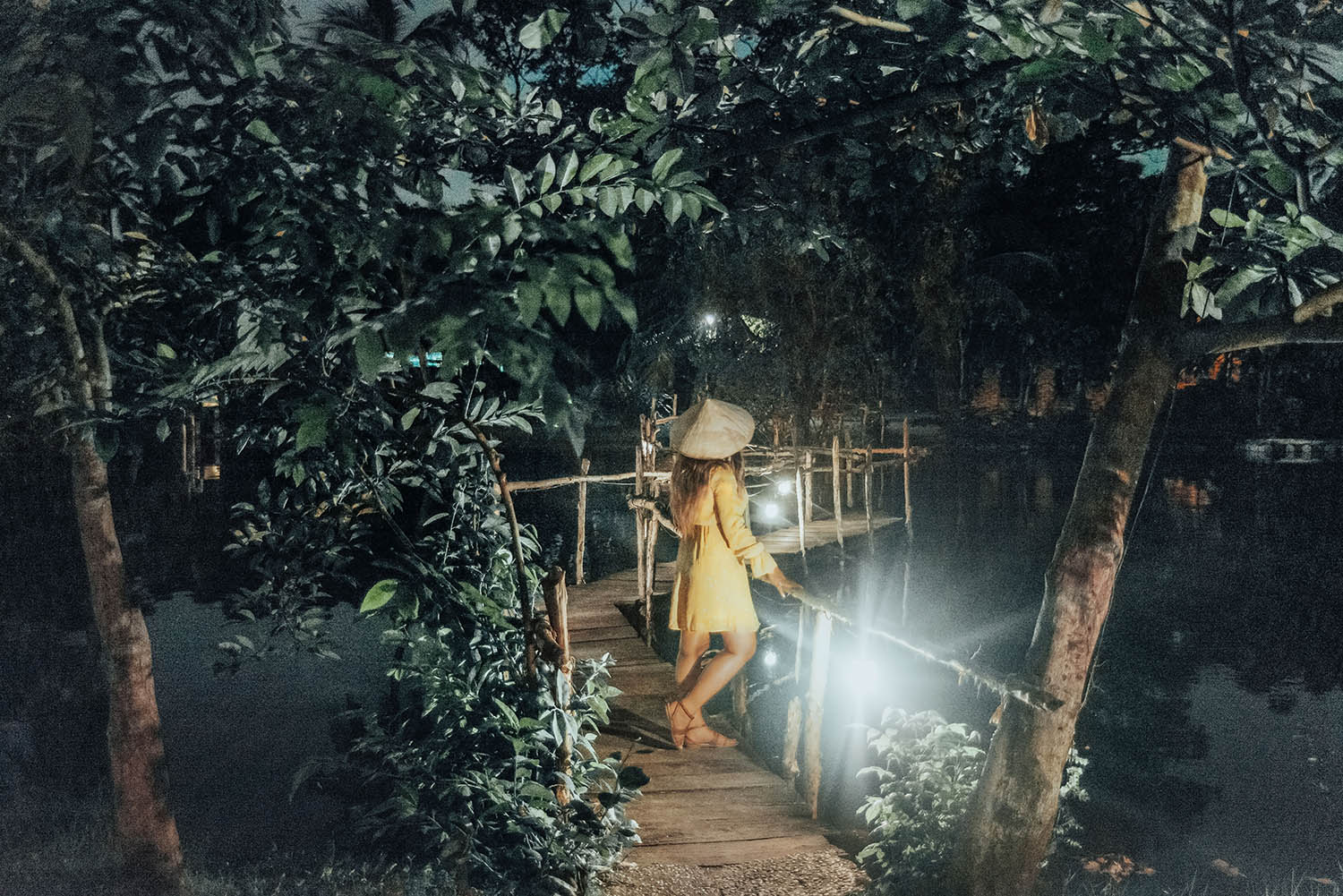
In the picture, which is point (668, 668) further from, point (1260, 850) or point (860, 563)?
point (860, 563)

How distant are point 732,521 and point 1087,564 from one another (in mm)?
1875

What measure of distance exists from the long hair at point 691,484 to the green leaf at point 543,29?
2.75 meters

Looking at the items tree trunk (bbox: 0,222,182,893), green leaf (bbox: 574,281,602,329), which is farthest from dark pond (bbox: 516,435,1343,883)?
tree trunk (bbox: 0,222,182,893)

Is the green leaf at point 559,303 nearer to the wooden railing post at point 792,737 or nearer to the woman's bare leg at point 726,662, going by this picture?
the woman's bare leg at point 726,662

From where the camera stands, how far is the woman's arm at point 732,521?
5.12 m

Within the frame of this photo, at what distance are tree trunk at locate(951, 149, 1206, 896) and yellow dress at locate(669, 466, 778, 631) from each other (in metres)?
1.61

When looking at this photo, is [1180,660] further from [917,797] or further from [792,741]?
[917,797]

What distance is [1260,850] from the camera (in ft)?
27.5

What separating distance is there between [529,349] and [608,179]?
0.75 metres

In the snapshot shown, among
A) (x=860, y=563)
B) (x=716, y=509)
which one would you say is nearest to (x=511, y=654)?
(x=716, y=509)

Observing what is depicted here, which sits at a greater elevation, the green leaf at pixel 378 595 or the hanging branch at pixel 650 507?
the green leaf at pixel 378 595

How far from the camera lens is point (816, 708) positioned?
5250 mm

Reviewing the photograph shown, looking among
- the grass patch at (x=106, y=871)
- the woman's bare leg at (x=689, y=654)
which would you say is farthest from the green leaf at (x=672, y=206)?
the grass patch at (x=106, y=871)

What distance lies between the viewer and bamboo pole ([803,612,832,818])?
200 inches
